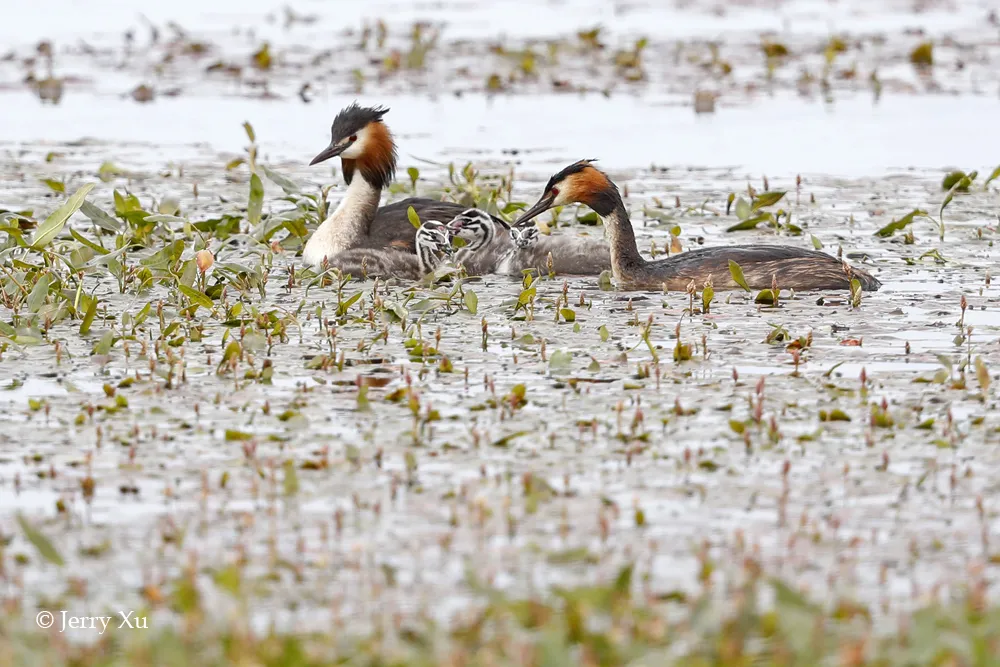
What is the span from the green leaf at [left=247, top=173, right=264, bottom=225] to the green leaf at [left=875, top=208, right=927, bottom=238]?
443 centimetres

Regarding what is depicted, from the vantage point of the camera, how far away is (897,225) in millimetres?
11781

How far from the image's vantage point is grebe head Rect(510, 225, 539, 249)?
1108 cm

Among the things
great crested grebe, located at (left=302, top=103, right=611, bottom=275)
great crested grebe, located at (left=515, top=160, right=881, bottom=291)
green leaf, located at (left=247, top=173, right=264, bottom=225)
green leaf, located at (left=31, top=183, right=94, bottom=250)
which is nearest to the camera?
green leaf, located at (left=31, top=183, right=94, bottom=250)

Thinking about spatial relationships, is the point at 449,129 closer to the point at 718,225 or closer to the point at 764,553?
the point at 718,225

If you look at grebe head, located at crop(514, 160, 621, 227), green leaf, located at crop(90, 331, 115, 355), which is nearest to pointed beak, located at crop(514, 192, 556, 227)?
grebe head, located at crop(514, 160, 621, 227)

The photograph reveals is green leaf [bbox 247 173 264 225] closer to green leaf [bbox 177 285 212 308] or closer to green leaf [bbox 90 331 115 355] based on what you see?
green leaf [bbox 177 285 212 308]

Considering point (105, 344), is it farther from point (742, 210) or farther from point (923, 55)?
point (923, 55)

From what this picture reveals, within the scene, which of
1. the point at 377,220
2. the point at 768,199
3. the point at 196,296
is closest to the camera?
the point at 196,296

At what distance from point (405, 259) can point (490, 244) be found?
23.1 inches

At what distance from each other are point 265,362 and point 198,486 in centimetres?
158

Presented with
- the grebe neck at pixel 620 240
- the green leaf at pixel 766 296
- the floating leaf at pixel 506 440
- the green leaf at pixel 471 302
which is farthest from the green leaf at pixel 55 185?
the floating leaf at pixel 506 440

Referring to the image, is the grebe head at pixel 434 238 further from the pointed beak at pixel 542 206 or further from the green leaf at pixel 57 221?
the green leaf at pixel 57 221

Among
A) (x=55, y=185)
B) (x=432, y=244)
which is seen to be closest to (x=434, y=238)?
(x=432, y=244)

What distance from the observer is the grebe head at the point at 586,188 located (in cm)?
1083
